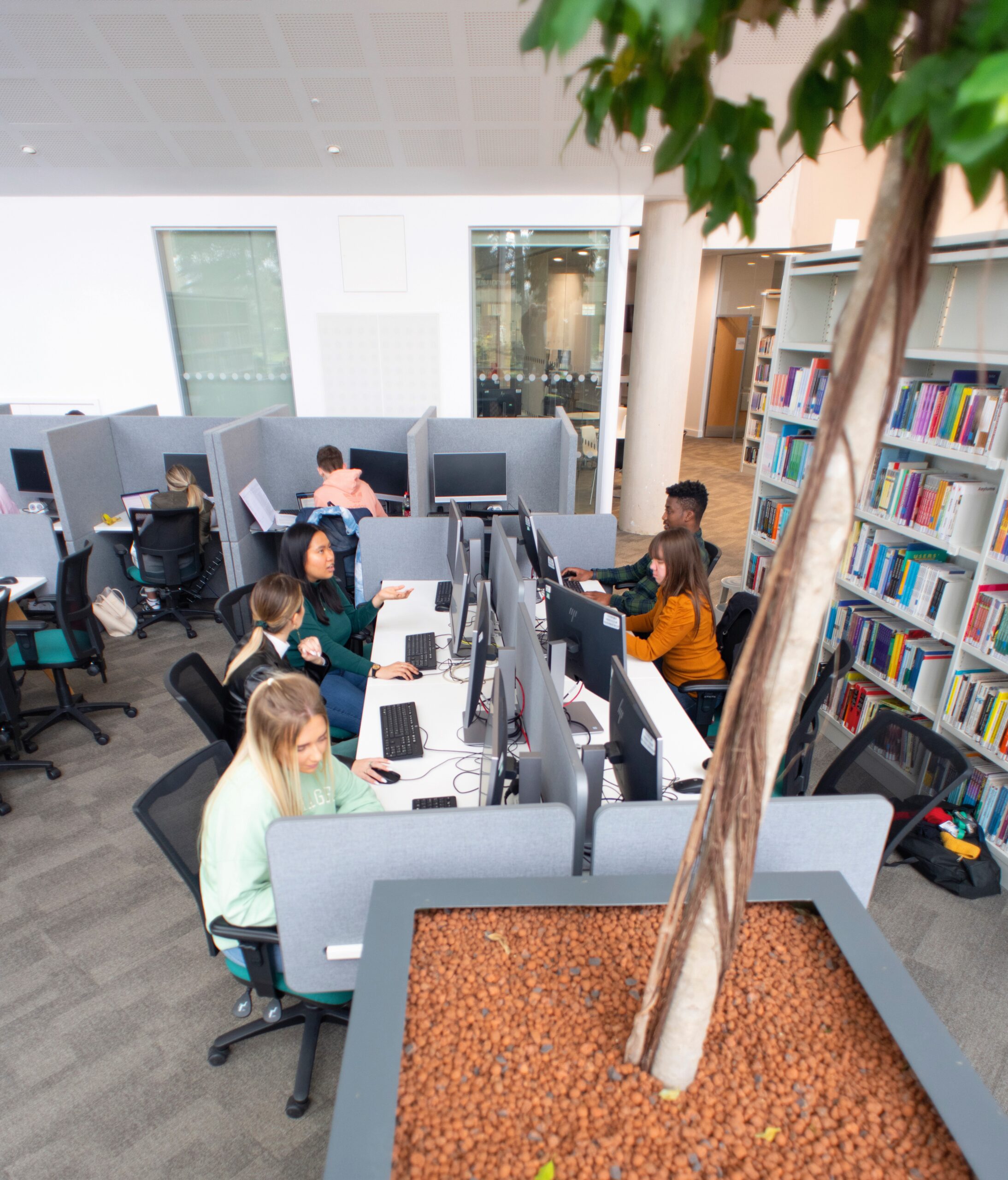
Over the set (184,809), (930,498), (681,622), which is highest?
(930,498)

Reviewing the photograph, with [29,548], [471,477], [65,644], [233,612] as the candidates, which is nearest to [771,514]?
[471,477]

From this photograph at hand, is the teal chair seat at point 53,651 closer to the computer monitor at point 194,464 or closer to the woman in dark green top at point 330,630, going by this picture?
the woman in dark green top at point 330,630

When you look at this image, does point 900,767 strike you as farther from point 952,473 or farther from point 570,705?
point 952,473

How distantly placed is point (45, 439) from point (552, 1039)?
4.52 meters

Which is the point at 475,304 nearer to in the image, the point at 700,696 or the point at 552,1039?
the point at 700,696

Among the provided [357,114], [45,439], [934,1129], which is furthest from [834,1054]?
[357,114]

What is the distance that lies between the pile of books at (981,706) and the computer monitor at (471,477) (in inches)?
114

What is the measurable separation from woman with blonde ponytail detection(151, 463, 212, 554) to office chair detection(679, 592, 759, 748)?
3254 mm

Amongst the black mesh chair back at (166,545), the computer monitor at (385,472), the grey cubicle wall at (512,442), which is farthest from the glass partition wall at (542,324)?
the black mesh chair back at (166,545)

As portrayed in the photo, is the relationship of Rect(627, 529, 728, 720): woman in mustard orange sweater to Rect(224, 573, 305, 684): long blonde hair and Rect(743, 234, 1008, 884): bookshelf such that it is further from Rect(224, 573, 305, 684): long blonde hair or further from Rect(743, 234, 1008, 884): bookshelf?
Rect(224, 573, 305, 684): long blonde hair

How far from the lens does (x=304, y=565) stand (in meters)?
3.08

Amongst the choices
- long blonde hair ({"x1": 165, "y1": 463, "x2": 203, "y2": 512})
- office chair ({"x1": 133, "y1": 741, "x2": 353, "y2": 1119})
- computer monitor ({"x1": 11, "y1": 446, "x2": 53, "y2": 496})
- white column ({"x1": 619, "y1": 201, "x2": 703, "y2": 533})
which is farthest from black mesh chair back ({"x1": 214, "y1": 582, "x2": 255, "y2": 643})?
white column ({"x1": 619, "y1": 201, "x2": 703, "y2": 533})

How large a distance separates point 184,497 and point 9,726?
5.71 ft

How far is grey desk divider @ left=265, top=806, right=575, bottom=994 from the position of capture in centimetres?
142
